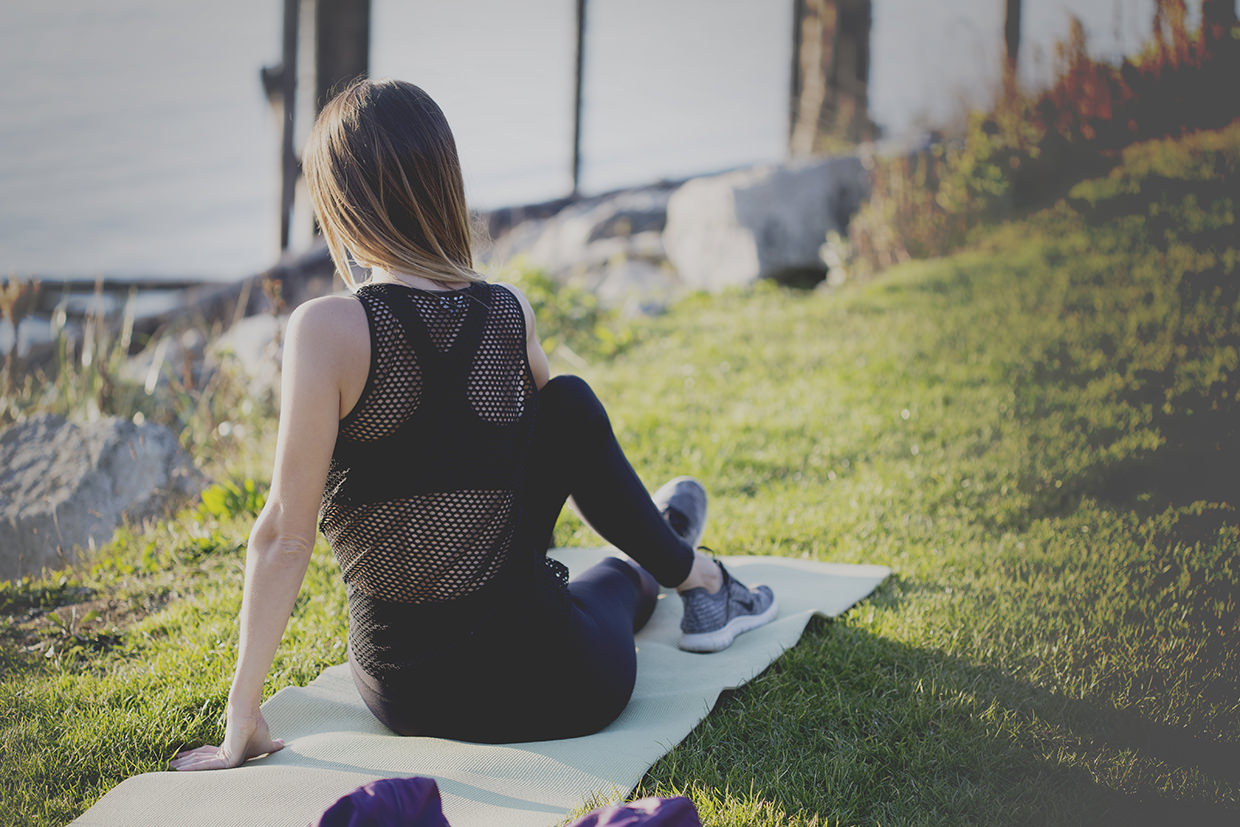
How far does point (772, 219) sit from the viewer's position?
307 inches

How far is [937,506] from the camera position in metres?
3.50

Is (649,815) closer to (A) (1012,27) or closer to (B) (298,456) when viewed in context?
(B) (298,456)

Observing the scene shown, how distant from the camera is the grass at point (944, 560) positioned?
1894mm

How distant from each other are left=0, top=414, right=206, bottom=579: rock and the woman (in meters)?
2.00

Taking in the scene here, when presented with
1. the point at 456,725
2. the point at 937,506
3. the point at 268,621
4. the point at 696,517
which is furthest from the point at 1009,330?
the point at 268,621

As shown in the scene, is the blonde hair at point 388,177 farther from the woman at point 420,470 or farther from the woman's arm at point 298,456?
the woman's arm at point 298,456

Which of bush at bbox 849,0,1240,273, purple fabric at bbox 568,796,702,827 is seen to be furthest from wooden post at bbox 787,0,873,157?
purple fabric at bbox 568,796,702,827

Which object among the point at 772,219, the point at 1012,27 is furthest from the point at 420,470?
the point at 1012,27

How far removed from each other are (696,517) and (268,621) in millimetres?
1324

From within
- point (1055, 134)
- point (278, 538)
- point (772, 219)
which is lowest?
point (278, 538)

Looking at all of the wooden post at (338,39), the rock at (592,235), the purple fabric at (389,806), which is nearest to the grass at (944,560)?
the purple fabric at (389,806)

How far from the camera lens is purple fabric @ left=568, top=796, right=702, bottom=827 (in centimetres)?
140

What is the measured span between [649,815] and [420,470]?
2.45 ft

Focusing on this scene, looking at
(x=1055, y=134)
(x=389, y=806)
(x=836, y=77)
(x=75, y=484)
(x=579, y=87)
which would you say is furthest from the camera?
(x=836, y=77)
